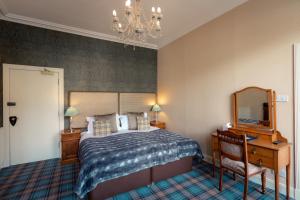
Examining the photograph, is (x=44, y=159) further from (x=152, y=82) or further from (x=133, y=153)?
(x=152, y=82)

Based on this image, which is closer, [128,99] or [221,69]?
[221,69]

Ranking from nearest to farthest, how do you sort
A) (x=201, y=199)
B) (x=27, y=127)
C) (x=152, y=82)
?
(x=201, y=199) → (x=27, y=127) → (x=152, y=82)

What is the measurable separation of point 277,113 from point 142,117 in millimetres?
2541

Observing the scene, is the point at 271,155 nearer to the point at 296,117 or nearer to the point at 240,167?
the point at 240,167

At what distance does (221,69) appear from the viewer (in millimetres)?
2977

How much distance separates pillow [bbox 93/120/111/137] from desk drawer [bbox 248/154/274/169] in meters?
2.56

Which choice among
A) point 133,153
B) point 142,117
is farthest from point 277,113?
point 142,117

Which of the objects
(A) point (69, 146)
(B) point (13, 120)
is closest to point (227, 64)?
(A) point (69, 146)

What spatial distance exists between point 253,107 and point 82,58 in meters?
3.84

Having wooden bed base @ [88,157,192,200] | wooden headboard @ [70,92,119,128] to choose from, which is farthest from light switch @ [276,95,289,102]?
wooden headboard @ [70,92,119,128]

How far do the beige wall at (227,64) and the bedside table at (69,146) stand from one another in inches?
99.3

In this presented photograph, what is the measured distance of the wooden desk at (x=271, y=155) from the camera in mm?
1868

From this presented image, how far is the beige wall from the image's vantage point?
2.14 meters

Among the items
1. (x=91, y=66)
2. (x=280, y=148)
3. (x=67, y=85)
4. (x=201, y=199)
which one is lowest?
(x=201, y=199)
